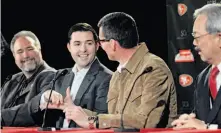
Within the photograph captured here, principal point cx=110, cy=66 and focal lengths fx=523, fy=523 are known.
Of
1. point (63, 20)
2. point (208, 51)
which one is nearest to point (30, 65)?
point (63, 20)

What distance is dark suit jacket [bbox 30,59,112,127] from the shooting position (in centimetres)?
393

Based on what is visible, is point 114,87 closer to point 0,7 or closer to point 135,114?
point 135,114

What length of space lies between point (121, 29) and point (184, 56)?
871 millimetres

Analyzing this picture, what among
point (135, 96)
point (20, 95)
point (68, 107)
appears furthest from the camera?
point (20, 95)

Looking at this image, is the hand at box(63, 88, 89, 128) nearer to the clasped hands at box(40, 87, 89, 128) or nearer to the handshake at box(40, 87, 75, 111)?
the clasped hands at box(40, 87, 89, 128)

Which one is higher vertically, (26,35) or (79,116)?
(26,35)

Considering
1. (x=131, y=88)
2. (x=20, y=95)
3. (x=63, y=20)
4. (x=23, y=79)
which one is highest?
(x=63, y=20)

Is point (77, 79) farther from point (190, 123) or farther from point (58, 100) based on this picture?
point (190, 123)

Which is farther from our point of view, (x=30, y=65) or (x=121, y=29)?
(x=30, y=65)

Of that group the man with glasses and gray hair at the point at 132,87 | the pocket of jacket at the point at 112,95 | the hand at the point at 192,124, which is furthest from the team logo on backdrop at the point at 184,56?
the hand at the point at 192,124

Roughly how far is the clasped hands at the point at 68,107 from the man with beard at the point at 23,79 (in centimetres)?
61

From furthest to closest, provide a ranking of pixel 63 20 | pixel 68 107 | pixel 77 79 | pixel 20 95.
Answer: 1. pixel 63 20
2. pixel 20 95
3. pixel 77 79
4. pixel 68 107

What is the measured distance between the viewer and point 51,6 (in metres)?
5.24

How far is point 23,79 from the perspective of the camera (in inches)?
192
